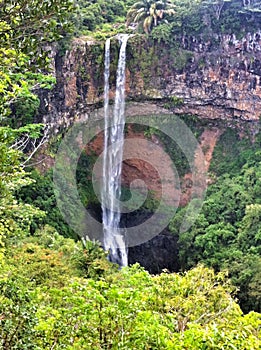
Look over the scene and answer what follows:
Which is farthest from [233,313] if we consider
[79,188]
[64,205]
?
[79,188]

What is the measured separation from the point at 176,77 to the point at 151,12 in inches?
106

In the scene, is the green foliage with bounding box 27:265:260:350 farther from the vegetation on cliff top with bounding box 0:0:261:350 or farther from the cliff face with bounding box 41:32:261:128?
the cliff face with bounding box 41:32:261:128

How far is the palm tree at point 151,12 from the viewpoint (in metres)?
16.7

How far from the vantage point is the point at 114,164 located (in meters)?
17.9

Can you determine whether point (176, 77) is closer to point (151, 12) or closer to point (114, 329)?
point (151, 12)

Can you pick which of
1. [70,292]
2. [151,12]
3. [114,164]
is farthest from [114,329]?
[151,12]

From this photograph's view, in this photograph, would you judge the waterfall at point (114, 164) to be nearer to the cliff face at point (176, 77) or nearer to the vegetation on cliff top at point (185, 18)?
the cliff face at point (176, 77)

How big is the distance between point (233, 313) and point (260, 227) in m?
8.61

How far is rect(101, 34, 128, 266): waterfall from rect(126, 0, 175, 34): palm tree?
0.95 metres

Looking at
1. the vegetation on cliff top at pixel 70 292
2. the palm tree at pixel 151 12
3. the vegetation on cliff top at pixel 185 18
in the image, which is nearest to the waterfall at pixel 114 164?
the palm tree at pixel 151 12

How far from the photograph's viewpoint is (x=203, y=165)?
1809 centimetres

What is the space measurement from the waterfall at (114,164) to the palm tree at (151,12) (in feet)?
3.13

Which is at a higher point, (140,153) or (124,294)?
(140,153)

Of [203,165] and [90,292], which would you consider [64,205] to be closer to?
[203,165]
